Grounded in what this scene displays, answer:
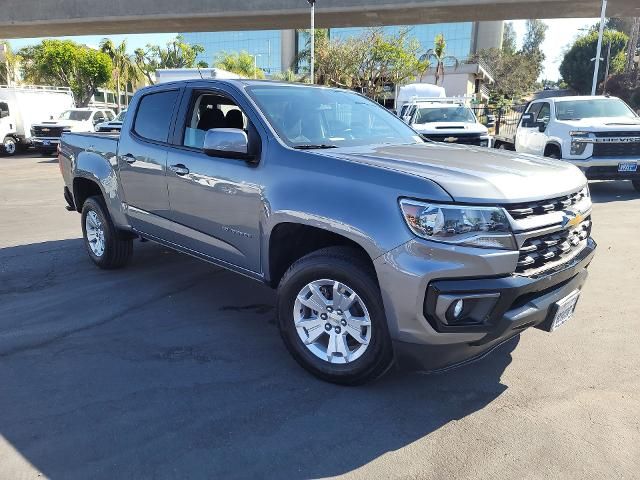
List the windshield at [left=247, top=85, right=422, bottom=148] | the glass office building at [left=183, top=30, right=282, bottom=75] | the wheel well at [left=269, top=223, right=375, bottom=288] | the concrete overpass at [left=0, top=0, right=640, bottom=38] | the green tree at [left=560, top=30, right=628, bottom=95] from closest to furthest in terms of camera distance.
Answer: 1. the wheel well at [left=269, top=223, right=375, bottom=288]
2. the windshield at [left=247, top=85, right=422, bottom=148]
3. the concrete overpass at [left=0, top=0, right=640, bottom=38]
4. the green tree at [left=560, top=30, right=628, bottom=95]
5. the glass office building at [left=183, top=30, right=282, bottom=75]

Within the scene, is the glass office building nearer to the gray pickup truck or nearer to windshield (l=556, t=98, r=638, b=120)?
windshield (l=556, t=98, r=638, b=120)

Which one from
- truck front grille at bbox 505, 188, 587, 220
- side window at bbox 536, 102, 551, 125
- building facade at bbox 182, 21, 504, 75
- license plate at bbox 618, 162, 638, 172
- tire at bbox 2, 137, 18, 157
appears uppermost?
building facade at bbox 182, 21, 504, 75

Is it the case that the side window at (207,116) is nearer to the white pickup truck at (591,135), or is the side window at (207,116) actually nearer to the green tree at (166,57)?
the white pickup truck at (591,135)

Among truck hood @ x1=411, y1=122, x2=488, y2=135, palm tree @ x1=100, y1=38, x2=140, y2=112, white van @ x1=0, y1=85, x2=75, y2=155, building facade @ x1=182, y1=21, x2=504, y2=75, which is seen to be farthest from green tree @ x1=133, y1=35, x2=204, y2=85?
truck hood @ x1=411, y1=122, x2=488, y2=135

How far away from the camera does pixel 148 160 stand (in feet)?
15.5

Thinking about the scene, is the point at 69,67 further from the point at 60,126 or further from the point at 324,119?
the point at 324,119

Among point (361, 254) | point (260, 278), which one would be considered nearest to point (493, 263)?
point (361, 254)

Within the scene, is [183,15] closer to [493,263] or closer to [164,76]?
[164,76]

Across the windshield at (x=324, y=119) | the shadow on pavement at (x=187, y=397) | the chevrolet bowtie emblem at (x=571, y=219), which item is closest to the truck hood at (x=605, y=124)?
the windshield at (x=324, y=119)

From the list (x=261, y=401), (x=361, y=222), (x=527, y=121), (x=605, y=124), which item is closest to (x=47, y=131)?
(x=527, y=121)

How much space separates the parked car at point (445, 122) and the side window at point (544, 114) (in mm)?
1676

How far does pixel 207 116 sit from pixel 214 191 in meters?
0.90

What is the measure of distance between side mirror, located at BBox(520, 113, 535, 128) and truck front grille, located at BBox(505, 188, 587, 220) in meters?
9.06

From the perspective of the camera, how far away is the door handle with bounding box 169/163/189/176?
4.29 meters
